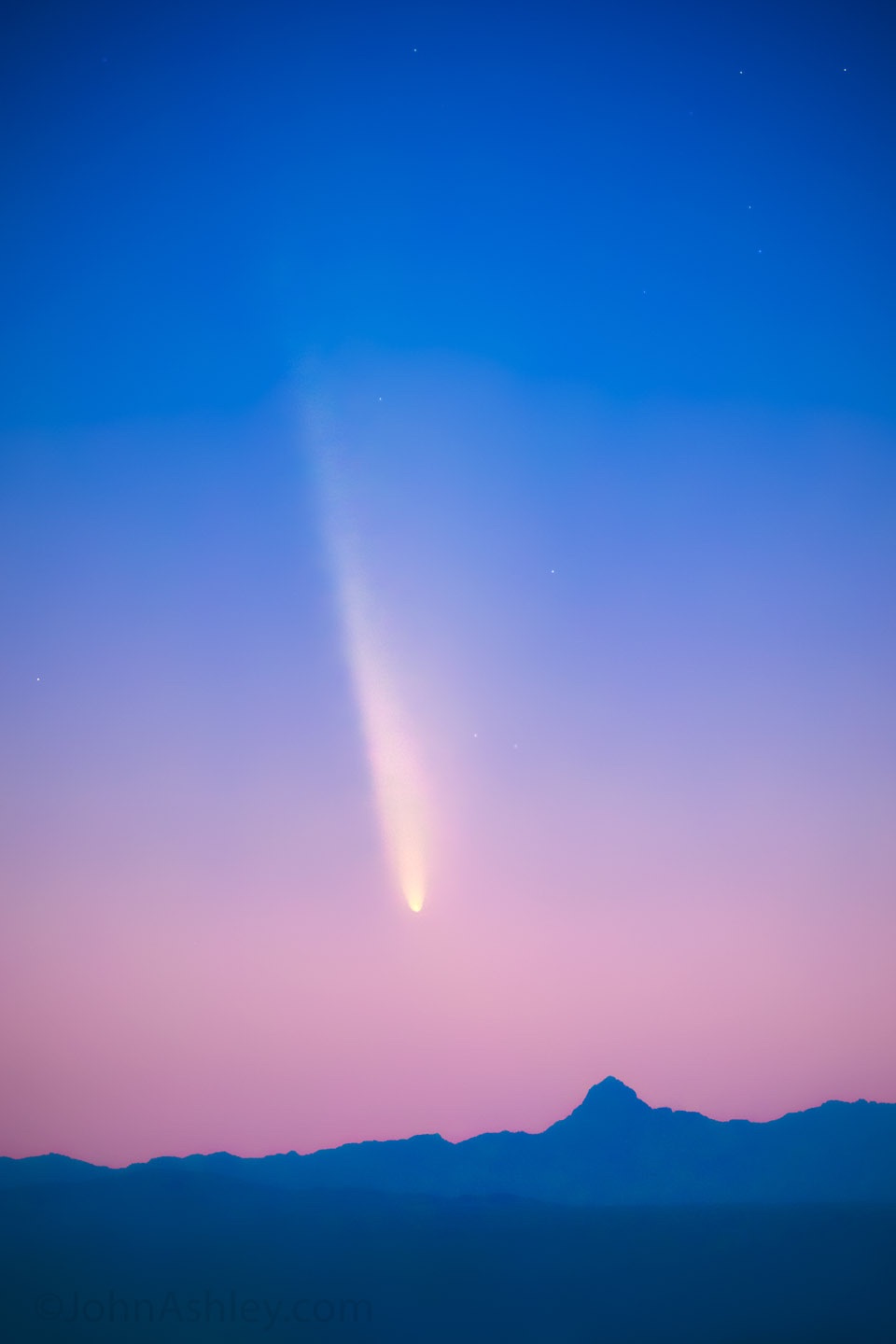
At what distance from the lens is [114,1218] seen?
77.3m

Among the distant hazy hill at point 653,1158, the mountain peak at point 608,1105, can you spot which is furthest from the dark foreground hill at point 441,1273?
the mountain peak at point 608,1105

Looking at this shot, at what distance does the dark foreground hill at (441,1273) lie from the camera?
5169 cm

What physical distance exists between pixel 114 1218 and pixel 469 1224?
31130 mm

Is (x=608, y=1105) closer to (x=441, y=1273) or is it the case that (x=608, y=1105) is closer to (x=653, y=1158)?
(x=653, y=1158)

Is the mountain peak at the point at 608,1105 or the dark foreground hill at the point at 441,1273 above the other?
the mountain peak at the point at 608,1105

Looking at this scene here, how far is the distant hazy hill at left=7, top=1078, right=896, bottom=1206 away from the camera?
12938 centimetres

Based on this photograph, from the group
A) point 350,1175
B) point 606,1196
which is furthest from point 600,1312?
point 606,1196

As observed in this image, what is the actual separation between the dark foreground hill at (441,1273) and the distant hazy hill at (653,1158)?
159 feet

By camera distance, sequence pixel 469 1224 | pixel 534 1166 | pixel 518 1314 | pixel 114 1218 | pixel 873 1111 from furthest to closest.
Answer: pixel 873 1111
pixel 534 1166
pixel 114 1218
pixel 469 1224
pixel 518 1314

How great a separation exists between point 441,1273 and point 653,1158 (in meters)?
103

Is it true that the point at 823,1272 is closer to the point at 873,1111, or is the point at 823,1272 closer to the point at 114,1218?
the point at 114,1218

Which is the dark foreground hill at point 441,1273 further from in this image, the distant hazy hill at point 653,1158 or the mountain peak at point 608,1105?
the mountain peak at point 608,1105

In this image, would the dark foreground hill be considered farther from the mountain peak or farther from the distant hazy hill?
the mountain peak

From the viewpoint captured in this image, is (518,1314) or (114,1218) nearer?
(518,1314)
